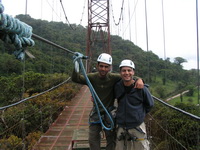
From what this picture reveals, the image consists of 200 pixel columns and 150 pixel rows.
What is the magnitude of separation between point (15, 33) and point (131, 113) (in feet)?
2.73

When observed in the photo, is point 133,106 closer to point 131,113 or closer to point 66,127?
point 131,113

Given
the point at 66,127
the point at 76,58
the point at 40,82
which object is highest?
the point at 76,58

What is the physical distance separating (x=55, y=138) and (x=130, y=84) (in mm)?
1644

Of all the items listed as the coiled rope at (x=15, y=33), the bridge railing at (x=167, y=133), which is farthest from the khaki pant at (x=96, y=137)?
the coiled rope at (x=15, y=33)

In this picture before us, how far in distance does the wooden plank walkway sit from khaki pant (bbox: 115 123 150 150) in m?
0.73

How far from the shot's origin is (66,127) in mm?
2975

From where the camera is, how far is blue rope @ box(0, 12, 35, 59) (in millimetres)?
820

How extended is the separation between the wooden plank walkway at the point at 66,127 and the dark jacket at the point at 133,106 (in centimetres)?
80

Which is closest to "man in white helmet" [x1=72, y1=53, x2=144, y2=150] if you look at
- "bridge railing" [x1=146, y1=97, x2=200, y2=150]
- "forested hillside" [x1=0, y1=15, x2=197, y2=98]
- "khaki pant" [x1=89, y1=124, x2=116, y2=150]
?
"khaki pant" [x1=89, y1=124, x2=116, y2=150]

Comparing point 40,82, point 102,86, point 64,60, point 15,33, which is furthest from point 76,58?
point 64,60

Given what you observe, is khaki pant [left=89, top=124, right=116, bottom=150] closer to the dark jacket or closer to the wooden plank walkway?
the dark jacket

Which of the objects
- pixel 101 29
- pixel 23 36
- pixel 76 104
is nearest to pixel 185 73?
pixel 101 29

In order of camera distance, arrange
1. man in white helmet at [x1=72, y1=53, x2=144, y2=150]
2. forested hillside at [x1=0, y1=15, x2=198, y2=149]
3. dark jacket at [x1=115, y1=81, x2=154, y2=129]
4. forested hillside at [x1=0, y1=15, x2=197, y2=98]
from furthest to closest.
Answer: forested hillside at [x1=0, y1=15, x2=197, y2=98] < forested hillside at [x1=0, y1=15, x2=198, y2=149] < man in white helmet at [x1=72, y1=53, x2=144, y2=150] < dark jacket at [x1=115, y1=81, x2=154, y2=129]

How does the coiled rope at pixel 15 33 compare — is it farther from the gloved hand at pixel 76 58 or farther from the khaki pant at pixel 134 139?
the khaki pant at pixel 134 139
